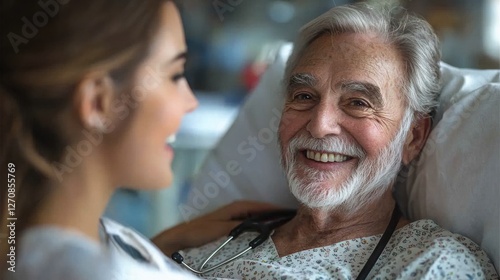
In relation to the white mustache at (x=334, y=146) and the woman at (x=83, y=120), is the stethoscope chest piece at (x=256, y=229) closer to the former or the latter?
the white mustache at (x=334, y=146)

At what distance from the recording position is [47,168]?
0.72 meters

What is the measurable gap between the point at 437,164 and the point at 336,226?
0.72 feet

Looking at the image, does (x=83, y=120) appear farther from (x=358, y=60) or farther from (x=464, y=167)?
(x=464, y=167)

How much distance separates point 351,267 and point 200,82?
0.44 meters

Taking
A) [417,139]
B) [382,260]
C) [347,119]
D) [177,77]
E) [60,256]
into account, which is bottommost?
[382,260]

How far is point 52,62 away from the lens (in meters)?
0.71

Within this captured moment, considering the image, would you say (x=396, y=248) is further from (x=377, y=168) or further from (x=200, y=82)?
(x=200, y=82)

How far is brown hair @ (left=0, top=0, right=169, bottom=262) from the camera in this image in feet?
2.29

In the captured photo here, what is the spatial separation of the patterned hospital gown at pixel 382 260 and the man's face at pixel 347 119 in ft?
0.32

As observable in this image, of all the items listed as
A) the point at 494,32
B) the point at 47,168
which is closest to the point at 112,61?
the point at 47,168

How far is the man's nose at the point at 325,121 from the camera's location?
1.05 metres

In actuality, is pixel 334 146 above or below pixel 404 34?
below

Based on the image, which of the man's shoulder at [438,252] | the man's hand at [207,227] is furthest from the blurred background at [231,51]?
the man's shoulder at [438,252]

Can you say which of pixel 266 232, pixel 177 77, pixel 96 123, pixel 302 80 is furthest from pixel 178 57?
pixel 266 232
